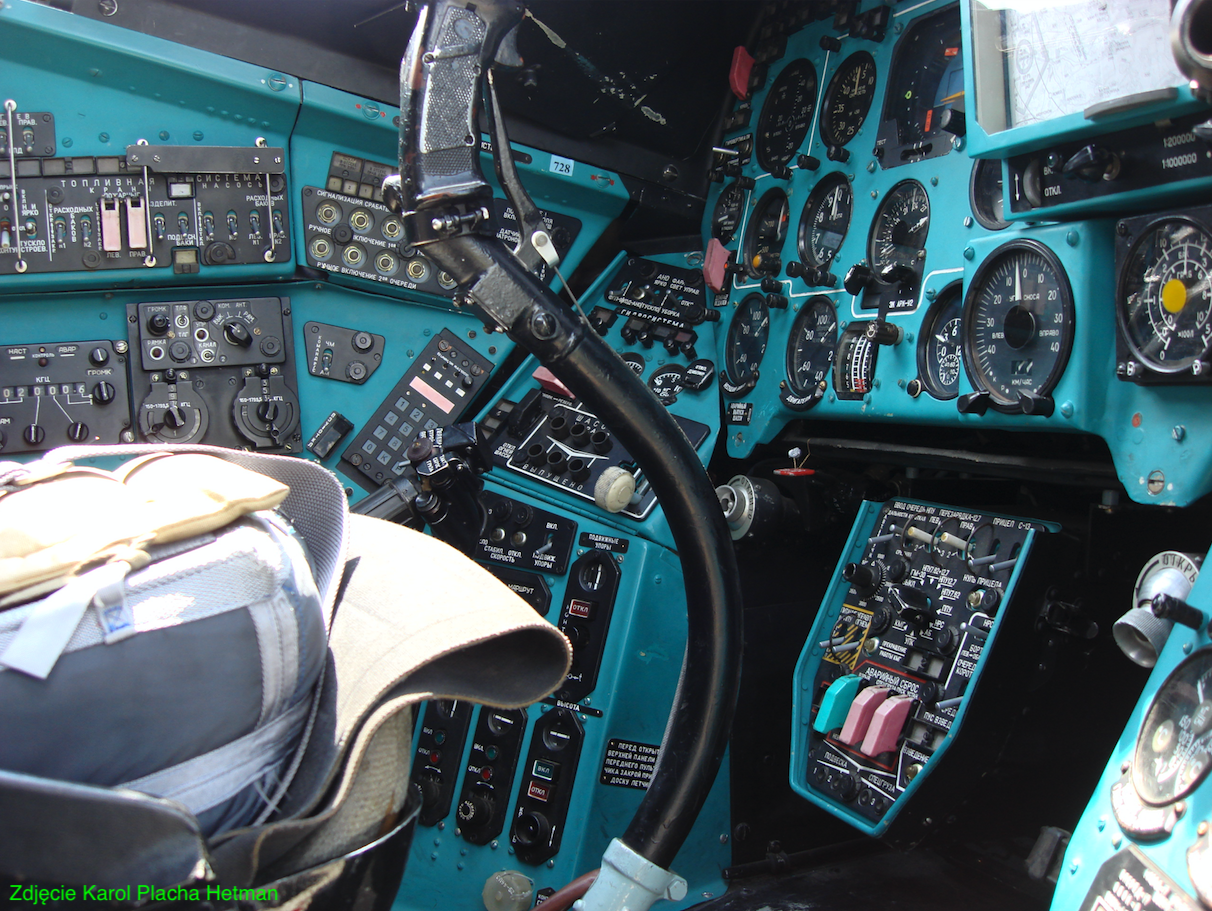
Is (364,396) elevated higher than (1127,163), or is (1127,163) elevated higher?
(1127,163)

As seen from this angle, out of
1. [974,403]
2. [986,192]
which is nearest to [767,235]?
[986,192]

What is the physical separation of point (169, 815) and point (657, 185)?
2.90 meters

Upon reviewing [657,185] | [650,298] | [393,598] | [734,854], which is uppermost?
[657,185]

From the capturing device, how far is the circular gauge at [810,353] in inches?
105

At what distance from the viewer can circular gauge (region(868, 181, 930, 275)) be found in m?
2.40

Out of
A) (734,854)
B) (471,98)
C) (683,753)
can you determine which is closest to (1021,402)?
(683,753)

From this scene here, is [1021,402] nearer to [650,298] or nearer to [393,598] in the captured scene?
[393,598]

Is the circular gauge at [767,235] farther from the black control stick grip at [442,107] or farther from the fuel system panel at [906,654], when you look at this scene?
the black control stick grip at [442,107]

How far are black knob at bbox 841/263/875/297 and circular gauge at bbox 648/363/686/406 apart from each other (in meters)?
0.79

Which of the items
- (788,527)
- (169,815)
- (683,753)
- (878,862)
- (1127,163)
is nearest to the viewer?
(169,815)

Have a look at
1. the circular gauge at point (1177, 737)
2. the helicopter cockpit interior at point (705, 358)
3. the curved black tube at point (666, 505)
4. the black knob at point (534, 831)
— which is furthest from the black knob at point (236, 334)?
the circular gauge at point (1177, 737)

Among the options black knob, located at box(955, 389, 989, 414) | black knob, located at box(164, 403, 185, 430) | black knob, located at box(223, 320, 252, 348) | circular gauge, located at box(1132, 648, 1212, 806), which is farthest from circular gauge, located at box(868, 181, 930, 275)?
black knob, located at box(164, 403, 185, 430)

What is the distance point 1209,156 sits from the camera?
144 cm

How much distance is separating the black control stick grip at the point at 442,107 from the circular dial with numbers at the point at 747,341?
4.92 ft
